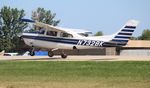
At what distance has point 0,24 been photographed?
105 metres

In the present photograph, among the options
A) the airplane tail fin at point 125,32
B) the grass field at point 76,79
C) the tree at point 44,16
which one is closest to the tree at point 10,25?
the tree at point 44,16

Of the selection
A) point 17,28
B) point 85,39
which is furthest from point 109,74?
point 17,28

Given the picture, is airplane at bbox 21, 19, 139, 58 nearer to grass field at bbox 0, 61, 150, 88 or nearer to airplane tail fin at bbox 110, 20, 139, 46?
airplane tail fin at bbox 110, 20, 139, 46

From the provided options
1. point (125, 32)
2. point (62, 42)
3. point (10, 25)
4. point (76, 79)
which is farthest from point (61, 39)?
point (10, 25)

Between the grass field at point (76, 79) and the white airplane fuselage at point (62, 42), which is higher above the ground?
the white airplane fuselage at point (62, 42)

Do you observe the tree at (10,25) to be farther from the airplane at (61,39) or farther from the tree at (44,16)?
the airplane at (61,39)

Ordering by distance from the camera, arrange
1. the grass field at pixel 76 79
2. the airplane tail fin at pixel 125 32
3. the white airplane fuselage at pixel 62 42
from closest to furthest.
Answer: the grass field at pixel 76 79, the white airplane fuselage at pixel 62 42, the airplane tail fin at pixel 125 32

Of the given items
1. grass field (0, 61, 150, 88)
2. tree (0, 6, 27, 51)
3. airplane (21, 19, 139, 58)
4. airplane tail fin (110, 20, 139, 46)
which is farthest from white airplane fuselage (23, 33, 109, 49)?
tree (0, 6, 27, 51)

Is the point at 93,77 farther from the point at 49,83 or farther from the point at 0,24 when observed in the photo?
the point at 0,24

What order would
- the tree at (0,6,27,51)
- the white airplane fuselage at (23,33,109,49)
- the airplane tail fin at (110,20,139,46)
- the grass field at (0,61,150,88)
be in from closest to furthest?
the grass field at (0,61,150,88) → the white airplane fuselage at (23,33,109,49) → the airplane tail fin at (110,20,139,46) → the tree at (0,6,27,51)

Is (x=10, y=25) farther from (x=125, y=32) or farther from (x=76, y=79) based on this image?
(x=76, y=79)

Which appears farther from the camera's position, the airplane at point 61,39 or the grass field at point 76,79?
the airplane at point 61,39

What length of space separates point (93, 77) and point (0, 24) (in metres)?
89.3

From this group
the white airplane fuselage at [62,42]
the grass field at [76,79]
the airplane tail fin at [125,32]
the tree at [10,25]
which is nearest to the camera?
the grass field at [76,79]
